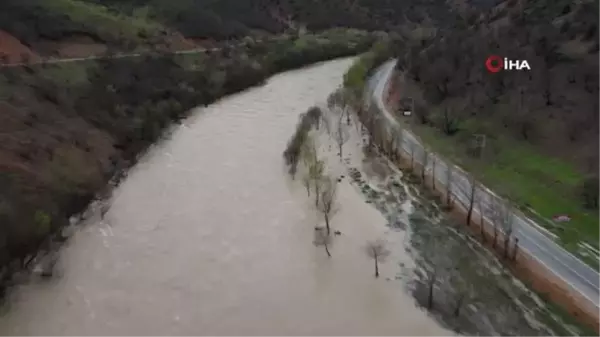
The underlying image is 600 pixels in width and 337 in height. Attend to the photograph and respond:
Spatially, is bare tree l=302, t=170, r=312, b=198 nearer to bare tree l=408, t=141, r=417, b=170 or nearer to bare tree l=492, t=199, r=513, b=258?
bare tree l=408, t=141, r=417, b=170

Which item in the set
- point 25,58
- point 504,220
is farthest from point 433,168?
point 25,58

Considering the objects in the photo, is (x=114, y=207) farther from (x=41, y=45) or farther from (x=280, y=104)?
(x=41, y=45)

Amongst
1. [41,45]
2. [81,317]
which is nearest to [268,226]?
[81,317]

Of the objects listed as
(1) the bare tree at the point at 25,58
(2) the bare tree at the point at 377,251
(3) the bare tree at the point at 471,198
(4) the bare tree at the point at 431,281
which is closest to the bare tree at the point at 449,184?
(3) the bare tree at the point at 471,198

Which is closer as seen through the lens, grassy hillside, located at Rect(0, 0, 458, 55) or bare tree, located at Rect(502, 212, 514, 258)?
bare tree, located at Rect(502, 212, 514, 258)

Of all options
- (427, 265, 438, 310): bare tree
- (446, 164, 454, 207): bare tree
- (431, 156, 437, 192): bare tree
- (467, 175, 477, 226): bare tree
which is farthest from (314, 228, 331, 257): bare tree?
(431, 156, 437, 192): bare tree

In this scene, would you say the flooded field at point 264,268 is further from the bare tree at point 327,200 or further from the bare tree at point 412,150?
the bare tree at point 412,150
